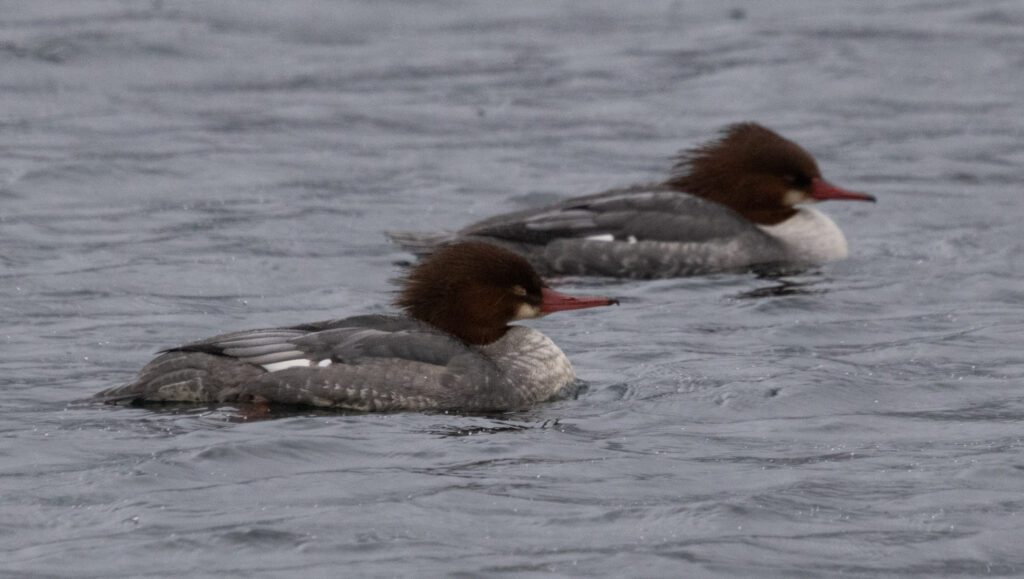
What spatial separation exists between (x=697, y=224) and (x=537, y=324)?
82.0 inches

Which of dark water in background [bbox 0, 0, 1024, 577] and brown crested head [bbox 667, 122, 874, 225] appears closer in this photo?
dark water in background [bbox 0, 0, 1024, 577]

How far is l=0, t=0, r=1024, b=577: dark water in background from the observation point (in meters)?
7.40

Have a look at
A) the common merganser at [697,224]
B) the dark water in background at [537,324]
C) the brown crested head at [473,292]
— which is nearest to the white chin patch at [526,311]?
the brown crested head at [473,292]

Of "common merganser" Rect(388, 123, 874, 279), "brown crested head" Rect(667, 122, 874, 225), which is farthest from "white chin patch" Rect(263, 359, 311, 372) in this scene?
"brown crested head" Rect(667, 122, 874, 225)

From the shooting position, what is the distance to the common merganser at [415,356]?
9.05 m

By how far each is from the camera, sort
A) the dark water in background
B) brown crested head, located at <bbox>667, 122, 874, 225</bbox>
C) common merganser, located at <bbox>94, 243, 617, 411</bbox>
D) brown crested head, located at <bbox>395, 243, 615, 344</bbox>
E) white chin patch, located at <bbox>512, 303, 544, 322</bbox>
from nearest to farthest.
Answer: the dark water in background → common merganser, located at <bbox>94, 243, 617, 411</bbox> → brown crested head, located at <bbox>395, 243, 615, 344</bbox> → white chin patch, located at <bbox>512, 303, 544, 322</bbox> → brown crested head, located at <bbox>667, 122, 874, 225</bbox>

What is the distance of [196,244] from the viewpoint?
1349 cm

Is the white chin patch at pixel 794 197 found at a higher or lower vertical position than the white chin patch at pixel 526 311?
lower

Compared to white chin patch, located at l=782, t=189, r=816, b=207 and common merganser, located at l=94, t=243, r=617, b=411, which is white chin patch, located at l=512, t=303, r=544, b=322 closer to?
common merganser, located at l=94, t=243, r=617, b=411

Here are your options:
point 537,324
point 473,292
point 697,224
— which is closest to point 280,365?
point 473,292

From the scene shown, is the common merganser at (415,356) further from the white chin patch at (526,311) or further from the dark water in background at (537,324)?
the dark water in background at (537,324)

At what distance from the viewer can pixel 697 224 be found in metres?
13.0

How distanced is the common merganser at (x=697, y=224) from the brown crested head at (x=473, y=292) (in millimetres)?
2994

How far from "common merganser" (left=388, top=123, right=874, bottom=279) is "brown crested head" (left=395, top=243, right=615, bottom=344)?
2.99 m
